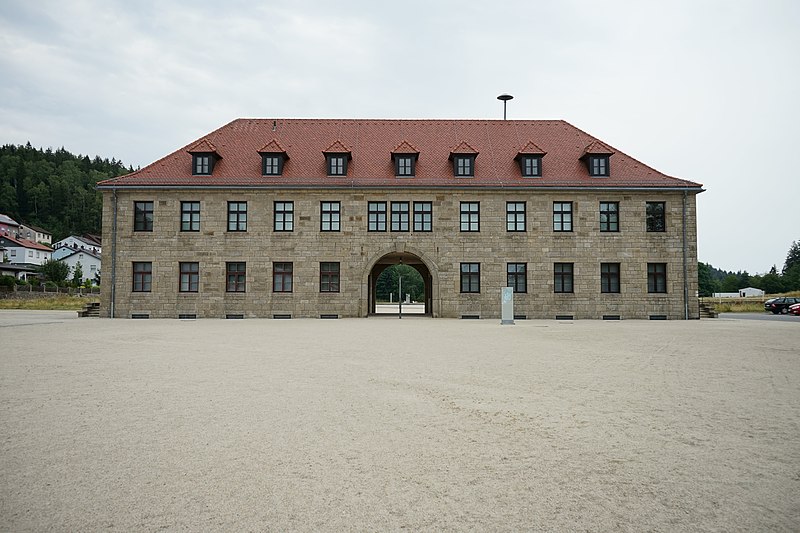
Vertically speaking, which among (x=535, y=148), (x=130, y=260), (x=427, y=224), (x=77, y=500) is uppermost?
(x=535, y=148)

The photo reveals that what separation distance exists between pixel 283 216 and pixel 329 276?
4.27 metres

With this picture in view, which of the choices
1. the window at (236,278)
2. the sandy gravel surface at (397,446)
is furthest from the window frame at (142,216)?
the sandy gravel surface at (397,446)

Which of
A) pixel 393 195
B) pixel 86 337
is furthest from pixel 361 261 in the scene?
pixel 86 337

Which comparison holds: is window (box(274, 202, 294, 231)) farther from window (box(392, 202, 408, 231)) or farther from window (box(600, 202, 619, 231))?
window (box(600, 202, 619, 231))

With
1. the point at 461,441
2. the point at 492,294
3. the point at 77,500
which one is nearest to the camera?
the point at 77,500

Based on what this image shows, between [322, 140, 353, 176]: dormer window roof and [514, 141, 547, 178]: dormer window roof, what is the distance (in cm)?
993

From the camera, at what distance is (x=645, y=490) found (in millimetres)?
4324

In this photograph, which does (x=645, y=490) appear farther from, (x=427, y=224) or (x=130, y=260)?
(x=130, y=260)

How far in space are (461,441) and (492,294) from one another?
2648cm

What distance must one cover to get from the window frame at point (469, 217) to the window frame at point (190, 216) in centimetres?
1479

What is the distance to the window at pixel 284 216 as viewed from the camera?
1268 inches

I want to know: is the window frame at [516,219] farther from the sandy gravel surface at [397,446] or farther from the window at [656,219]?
the sandy gravel surface at [397,446]

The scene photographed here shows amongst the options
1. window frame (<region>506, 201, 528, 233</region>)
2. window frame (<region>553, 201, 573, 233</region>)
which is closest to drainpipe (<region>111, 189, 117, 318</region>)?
window frame (<region>506, 201, 528, 233</region>)

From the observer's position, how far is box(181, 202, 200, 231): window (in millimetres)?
32281
